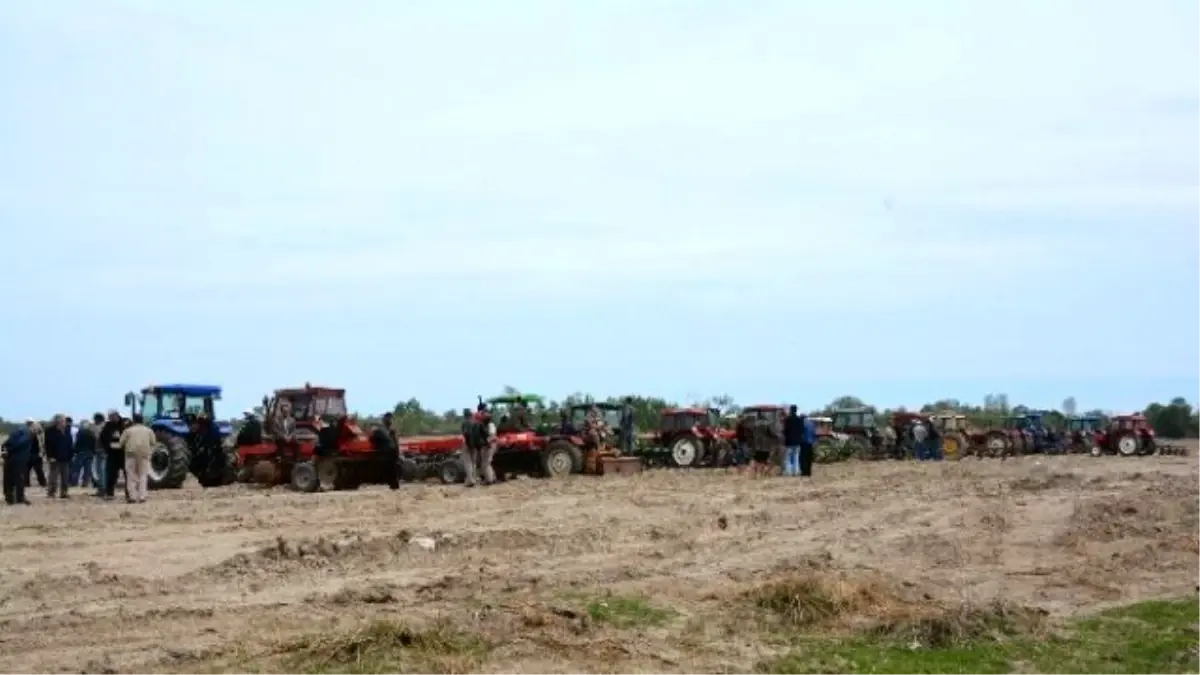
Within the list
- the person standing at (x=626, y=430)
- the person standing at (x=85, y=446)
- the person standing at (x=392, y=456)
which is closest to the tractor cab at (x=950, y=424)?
the person standing at (x=626, y=430)

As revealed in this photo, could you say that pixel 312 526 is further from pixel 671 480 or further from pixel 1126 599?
pixel 671 480

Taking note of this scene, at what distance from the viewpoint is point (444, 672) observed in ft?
26.5

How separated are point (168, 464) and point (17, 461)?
4308 millimetres

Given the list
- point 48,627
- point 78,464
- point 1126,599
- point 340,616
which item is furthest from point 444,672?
point 78,464

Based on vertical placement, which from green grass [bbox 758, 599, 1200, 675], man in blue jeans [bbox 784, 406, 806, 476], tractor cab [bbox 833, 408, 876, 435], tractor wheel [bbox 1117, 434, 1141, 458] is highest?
tractor cab [bbox 833, 408, 876, 435]

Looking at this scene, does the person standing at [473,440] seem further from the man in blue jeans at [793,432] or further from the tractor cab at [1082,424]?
the tractor cab at [1082,424]

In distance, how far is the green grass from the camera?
29.2 ft

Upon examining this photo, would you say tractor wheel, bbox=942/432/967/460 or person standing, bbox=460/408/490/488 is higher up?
person standing, bbox=460/408/490/488

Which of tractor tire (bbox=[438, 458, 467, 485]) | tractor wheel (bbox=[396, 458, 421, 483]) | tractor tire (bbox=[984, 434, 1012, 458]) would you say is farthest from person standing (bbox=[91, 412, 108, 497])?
tractor tire (bbox=[984, 434, 1012, 458])

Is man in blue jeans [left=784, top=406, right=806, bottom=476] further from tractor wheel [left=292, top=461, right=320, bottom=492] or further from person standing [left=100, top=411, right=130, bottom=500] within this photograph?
person standing [left=100, top=411, right=130, bottom=500]

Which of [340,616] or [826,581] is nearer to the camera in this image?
[340,616]

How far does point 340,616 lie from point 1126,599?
6548 millimetres

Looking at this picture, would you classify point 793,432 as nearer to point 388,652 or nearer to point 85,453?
point 85,453

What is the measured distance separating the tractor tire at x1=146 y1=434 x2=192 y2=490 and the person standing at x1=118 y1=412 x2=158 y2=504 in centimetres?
398
